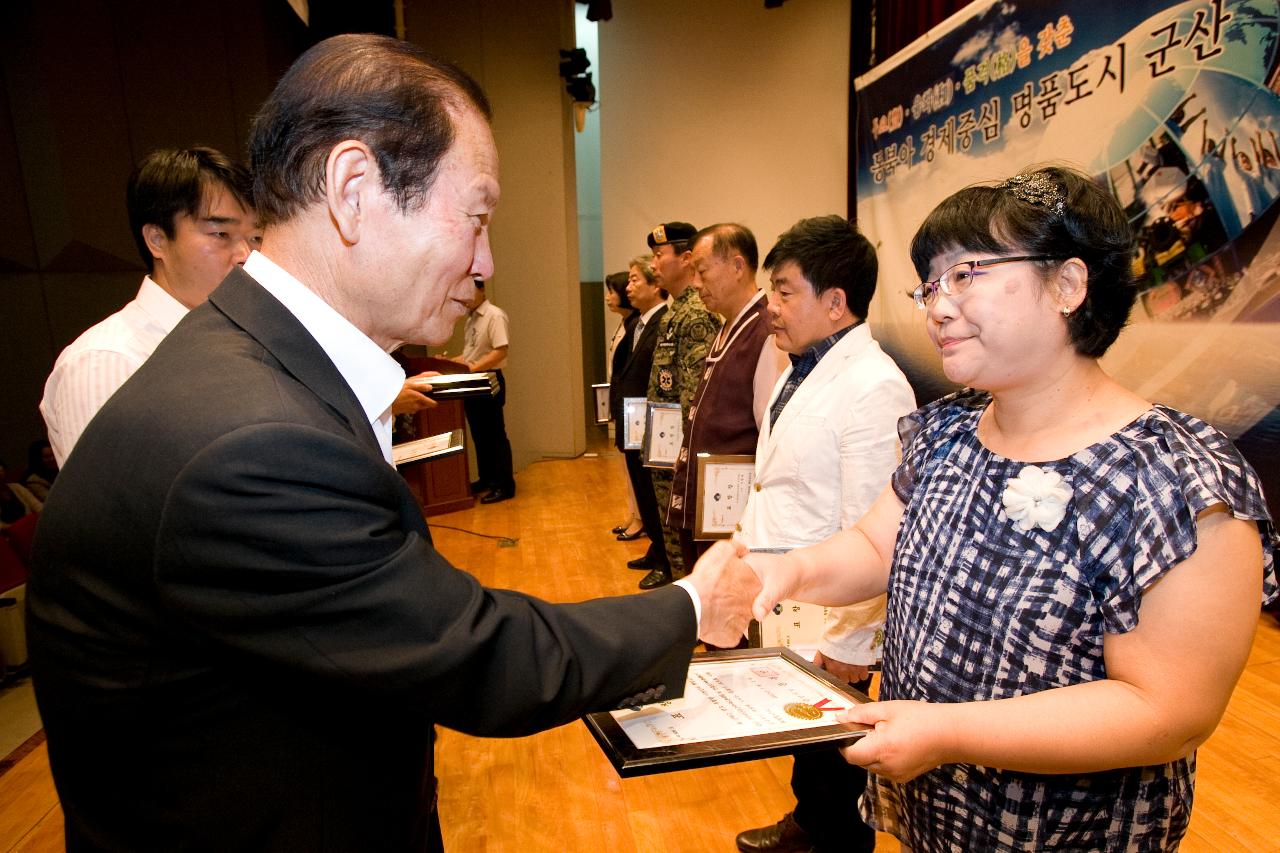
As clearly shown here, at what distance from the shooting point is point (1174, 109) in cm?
272

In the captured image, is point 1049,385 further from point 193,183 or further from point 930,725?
point 193,183

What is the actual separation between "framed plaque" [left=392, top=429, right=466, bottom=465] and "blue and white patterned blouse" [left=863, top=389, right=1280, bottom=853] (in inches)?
51.6

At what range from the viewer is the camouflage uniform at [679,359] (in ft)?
10.6

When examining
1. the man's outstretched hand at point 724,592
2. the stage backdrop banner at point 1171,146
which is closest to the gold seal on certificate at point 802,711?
the man's outstretched hand at point 724,592

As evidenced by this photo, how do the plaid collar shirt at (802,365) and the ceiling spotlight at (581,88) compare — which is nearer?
the plaid collar shirt at (802,365)

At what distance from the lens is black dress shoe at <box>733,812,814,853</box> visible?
6.14ft

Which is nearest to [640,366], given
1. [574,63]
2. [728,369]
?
[728,369]

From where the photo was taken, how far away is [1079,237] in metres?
0.92

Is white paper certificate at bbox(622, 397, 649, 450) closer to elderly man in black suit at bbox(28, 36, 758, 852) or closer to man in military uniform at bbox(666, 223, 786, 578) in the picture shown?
man in military uniform at bbox(666, 223, 786, 578)

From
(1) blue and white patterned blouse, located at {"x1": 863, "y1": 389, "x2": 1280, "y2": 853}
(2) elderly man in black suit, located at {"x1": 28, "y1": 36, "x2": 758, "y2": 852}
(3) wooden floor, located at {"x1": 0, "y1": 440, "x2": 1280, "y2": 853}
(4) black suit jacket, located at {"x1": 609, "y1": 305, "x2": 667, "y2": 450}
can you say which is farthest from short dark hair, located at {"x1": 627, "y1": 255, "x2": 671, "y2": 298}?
(2) elderly man in black suit, located at {"x1": 28, "y1": 36, "x2": 758, "y2": 852}

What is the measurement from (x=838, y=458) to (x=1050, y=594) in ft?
2.65

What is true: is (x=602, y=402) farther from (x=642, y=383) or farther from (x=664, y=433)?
(x=664, y=433)

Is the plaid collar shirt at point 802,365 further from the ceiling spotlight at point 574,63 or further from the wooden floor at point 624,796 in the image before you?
the ceiling spotlight at point 574,63

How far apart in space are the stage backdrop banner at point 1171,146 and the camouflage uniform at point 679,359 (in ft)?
5.15
